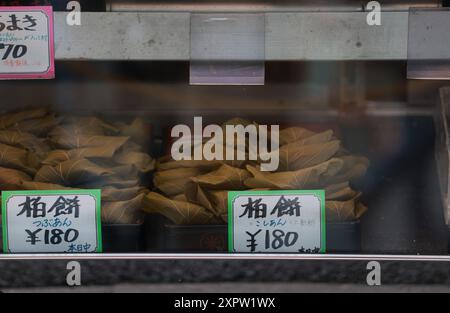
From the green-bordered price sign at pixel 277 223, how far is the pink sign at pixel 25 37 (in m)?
0.50

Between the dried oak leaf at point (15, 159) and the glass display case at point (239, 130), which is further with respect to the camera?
the dried oak leaf at point (15, 159)

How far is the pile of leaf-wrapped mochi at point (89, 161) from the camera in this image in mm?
1382

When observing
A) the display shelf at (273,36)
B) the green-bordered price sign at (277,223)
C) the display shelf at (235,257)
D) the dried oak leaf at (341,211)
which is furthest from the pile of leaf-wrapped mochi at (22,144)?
the dried oak leaf at (341,211)

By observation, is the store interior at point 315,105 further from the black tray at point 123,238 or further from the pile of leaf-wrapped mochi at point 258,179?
the black tray at point 123,238

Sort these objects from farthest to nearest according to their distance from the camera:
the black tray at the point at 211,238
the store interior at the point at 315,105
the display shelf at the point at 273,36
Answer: the store interior at the point at 315,105 → the black tray at the point at 211,238 → the display shelf at the point at 273,36

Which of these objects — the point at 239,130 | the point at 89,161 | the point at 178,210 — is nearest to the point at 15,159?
the point at 89,161

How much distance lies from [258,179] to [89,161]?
39cm

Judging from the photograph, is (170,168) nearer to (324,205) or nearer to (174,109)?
(174,109)

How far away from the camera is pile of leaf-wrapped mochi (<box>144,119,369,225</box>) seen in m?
1.38

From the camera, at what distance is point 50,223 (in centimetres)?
129

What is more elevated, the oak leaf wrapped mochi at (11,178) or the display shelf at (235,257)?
the oak leaf wrapped mochi at (11,178)

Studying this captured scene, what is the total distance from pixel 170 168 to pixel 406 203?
586 millimetres

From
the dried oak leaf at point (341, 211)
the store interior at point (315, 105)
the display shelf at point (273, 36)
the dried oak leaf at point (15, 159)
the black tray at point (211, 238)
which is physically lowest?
the black tray at point (211, 238)

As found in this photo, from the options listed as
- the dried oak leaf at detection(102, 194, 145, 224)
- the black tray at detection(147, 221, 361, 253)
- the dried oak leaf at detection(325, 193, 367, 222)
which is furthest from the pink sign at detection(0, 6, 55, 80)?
the dried oak leaf at detection(325, 193, 367, 222)
